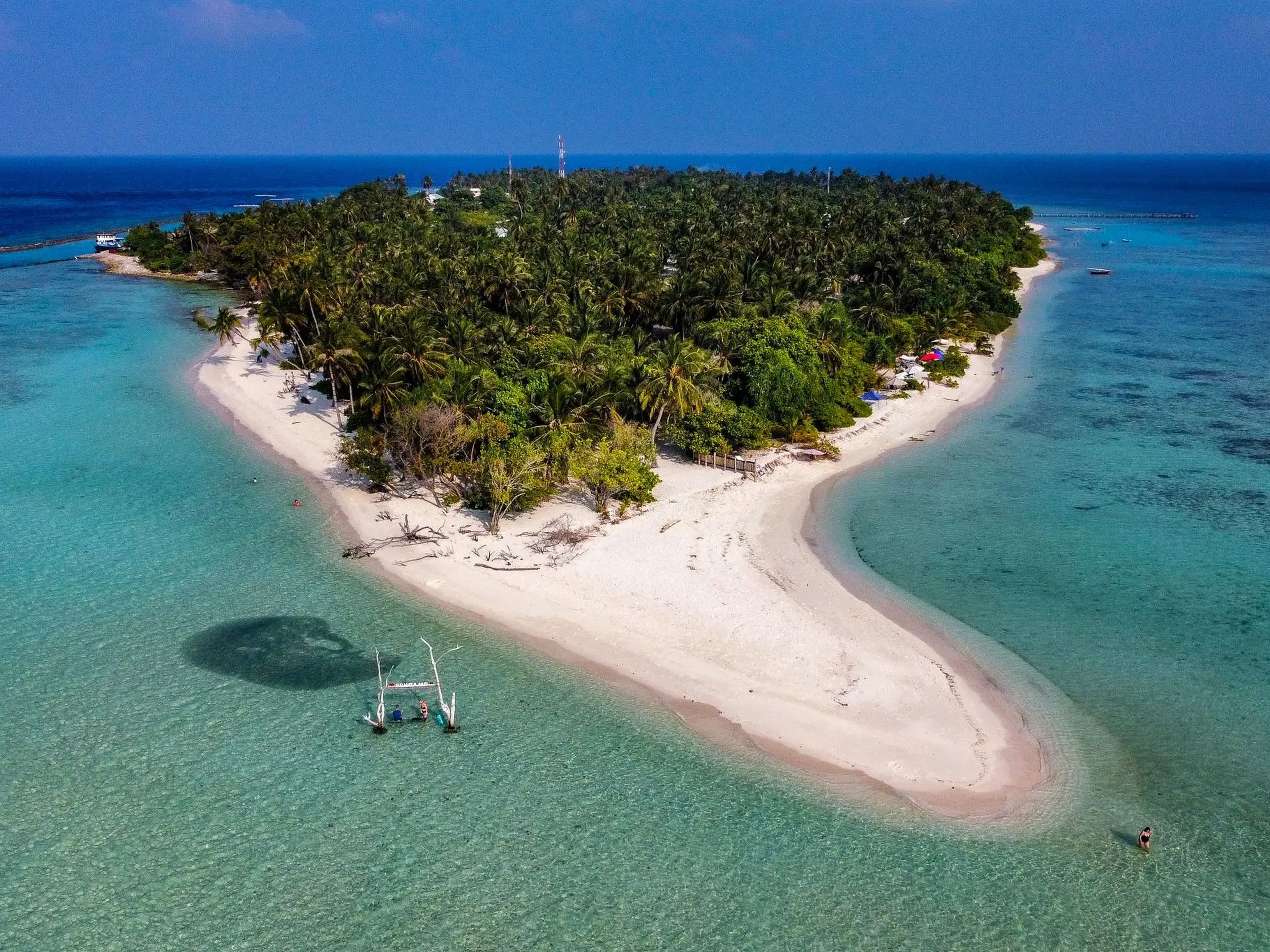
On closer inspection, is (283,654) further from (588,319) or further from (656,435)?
(588,319)

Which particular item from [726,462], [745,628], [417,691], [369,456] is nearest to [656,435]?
[726,462]

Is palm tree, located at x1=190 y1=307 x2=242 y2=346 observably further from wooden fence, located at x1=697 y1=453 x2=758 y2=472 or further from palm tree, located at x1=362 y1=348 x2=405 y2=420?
wooden fence, located at x1=697 y1=453 x2=758 y2=472

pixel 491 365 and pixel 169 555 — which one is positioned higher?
pixel 491 365

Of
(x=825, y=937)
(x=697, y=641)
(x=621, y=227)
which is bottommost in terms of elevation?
(x=825, y=937)

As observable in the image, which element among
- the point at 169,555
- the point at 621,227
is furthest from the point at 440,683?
the point at 621,227

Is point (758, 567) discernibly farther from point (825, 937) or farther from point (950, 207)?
point (950, 207)

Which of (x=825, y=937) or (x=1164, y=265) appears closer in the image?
(x=825, y=937)
